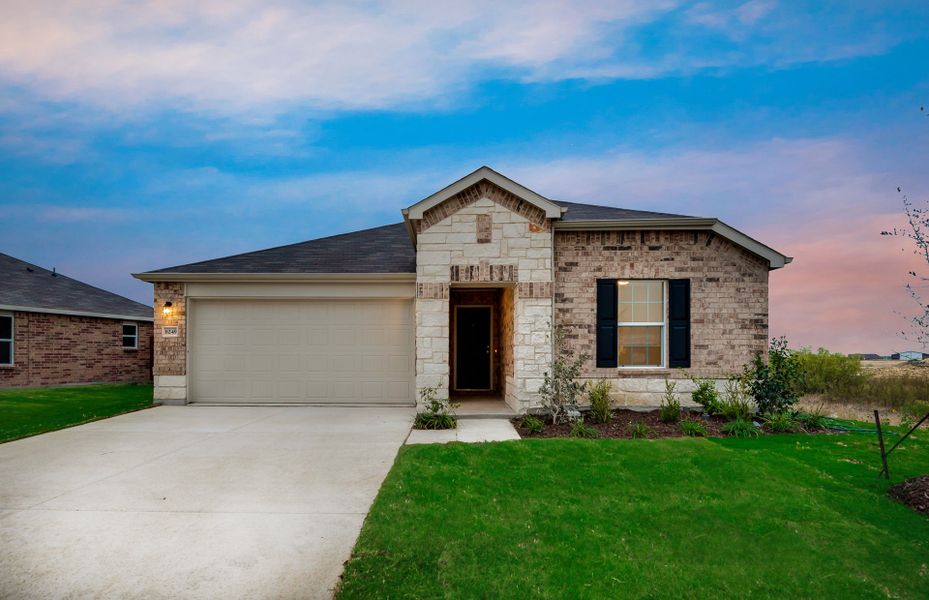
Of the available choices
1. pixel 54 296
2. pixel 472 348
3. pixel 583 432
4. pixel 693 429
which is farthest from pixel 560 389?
pixel 54 296

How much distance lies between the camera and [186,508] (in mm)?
4840

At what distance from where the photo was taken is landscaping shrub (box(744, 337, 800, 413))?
30.7ft

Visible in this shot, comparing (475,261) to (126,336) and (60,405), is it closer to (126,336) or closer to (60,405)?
(60,405)

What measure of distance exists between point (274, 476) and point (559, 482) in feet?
11.5

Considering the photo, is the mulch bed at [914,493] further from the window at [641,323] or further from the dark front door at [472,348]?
the dark front door at [472,348]

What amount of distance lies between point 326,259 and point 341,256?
44cm

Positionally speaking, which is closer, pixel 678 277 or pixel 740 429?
pixel 740 429

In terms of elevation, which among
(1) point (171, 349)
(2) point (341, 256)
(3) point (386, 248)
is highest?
(3) point (386, 248)

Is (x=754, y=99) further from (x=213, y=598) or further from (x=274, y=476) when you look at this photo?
(x=213, y=598)

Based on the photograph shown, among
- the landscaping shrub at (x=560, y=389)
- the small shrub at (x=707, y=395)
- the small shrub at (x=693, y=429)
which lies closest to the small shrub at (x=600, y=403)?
the landscaping shrub at (x=560, y=389)

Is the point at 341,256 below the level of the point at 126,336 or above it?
above

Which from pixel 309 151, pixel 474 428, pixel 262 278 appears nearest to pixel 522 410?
pixel 474 428

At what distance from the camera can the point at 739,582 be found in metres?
3.59

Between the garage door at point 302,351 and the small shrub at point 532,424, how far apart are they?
11.2 ft
